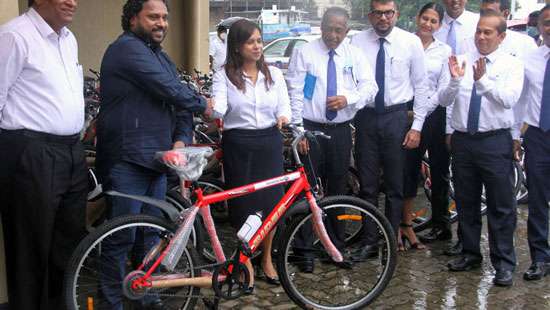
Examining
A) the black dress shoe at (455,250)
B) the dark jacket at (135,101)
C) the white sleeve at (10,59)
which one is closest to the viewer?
the white sleeve at (10,59)

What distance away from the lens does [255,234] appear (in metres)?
4.00

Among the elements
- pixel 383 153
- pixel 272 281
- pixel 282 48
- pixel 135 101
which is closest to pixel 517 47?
pixel 383 153

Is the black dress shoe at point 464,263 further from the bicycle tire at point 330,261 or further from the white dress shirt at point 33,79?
the white dress shirt at point 33,79

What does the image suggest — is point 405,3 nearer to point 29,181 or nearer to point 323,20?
point 323,20

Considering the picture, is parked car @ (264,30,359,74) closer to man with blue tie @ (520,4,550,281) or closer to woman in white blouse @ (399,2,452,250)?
woman in white blouse @ (399,2,452,250)

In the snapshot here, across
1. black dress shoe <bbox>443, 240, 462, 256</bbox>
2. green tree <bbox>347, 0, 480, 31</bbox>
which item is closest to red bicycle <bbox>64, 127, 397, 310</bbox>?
black dress shoe <bbox>443, 240, 462, 256</bbox>

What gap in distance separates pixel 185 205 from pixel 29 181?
4.14ft

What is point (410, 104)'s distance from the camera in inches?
222

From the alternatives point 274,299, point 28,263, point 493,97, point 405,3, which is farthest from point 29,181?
point 405,3

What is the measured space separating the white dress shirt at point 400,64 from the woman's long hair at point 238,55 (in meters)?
1.07

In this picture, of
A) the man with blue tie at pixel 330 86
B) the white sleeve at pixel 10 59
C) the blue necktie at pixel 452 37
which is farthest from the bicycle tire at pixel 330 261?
the blue necktie at pixel 452 37

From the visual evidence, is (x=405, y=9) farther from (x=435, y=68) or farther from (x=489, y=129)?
(x=489, y=129)

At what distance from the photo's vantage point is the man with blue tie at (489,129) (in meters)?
4.57

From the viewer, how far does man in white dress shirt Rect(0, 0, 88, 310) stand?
339cm
